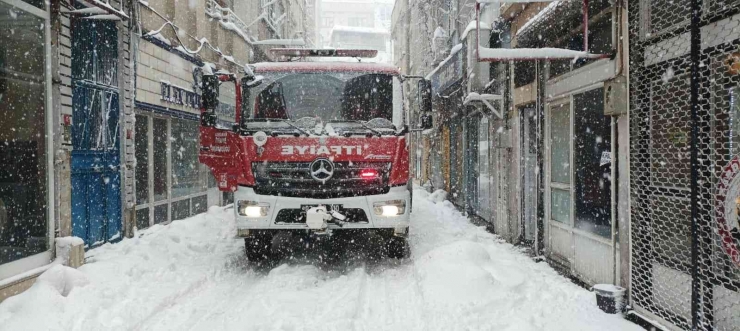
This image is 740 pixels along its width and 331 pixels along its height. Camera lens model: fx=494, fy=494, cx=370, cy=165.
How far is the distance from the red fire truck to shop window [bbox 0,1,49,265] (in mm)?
2015

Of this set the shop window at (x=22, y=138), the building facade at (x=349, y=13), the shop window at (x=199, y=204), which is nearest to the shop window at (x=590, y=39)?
the shop window at (x=22, y=138)

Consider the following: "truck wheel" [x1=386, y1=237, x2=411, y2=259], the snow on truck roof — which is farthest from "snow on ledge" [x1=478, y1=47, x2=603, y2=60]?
"truck wheel" [x1=386, y1=237, x2=411, y2=259]

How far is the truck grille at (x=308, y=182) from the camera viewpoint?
649 cm

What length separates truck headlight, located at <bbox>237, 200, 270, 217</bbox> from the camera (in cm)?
646

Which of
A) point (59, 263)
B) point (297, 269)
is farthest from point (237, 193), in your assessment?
point (59, 263)

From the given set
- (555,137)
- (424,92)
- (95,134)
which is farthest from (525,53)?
(95,134)

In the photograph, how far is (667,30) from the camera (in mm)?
4281

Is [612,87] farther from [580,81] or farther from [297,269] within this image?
[297,269]

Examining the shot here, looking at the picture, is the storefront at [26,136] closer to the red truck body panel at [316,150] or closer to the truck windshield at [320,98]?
the red truck body panel at [316,150]

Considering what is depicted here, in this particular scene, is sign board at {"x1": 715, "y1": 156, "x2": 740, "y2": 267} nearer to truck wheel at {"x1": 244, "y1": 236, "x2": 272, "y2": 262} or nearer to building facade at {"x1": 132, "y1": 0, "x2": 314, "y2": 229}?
truck wheel at {"x1": 244, "y1": 236, "x2": 272, "y2": 262}

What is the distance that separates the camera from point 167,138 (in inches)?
448

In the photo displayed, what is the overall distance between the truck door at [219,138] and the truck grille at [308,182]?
0.37m

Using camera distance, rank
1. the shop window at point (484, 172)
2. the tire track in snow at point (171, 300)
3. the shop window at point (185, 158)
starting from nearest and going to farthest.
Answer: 1. the tire track in snow at point (171, 300)
2. the shop window at point (484, 172)
3. the shop window at point (185, 158)

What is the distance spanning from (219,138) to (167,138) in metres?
4.12
